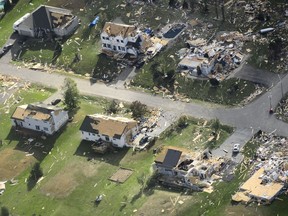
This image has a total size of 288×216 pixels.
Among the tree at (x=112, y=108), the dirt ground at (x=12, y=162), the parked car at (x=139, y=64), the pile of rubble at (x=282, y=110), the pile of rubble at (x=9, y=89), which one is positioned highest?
the pile of rubble at (x=282, y=110)

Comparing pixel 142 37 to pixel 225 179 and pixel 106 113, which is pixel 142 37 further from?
pixel 225 179

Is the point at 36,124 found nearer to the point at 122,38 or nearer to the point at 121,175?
the point at 121,175

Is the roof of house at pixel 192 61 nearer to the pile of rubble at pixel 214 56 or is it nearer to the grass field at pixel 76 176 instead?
the pile of rubble at pixel 214 56

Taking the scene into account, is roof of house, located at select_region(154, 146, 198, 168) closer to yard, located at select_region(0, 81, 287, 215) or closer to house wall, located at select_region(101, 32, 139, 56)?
yard, located at select_region(0, 81, 287, 215)

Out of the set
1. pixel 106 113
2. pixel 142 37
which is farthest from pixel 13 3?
pixel 106 113

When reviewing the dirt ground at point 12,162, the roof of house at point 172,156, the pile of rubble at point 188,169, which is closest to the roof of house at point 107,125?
the roof of house at point 172,156

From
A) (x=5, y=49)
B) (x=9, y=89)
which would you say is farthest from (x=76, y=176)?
(x=5, y=49)
